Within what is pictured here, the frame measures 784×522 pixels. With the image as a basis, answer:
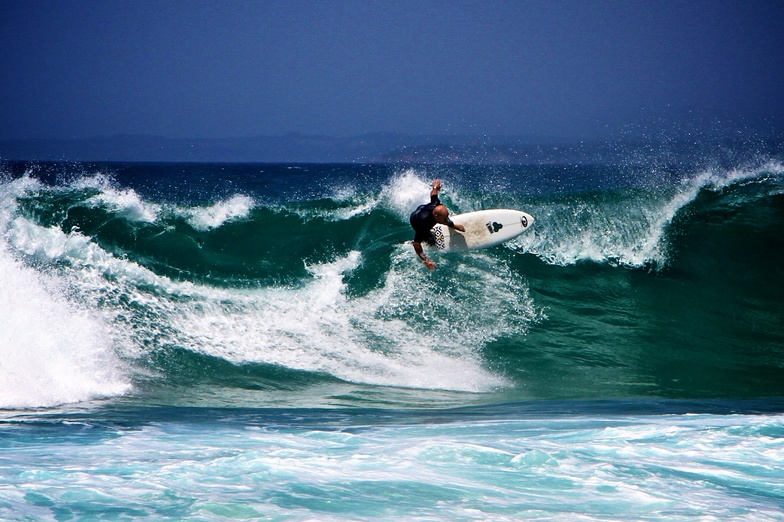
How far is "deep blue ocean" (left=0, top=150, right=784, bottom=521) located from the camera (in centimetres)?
416

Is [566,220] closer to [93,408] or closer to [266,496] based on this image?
[93,408]

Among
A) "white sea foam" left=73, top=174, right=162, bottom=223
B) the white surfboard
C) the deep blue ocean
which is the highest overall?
"white sea foam" left=73, top=174, right=162, bottom=223

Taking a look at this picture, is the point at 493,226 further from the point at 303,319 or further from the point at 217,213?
the point at 217,213

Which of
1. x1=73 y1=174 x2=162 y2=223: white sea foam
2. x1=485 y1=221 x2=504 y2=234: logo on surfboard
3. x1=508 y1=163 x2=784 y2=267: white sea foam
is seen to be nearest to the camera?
x1=485 y1=221 x2=504 y2=234: logo on surfboard

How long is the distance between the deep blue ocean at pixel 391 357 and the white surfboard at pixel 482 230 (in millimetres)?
384

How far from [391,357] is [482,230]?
2.52 metres

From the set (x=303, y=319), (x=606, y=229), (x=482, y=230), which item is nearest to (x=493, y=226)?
(x=482, y=230)

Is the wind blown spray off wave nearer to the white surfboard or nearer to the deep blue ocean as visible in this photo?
the deep blue ocean

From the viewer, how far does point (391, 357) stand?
8.44 metres

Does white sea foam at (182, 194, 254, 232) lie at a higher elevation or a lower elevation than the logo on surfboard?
higher

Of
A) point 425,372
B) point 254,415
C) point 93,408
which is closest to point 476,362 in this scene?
point 425,372

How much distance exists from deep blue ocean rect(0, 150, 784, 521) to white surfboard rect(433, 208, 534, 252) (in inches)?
15.1

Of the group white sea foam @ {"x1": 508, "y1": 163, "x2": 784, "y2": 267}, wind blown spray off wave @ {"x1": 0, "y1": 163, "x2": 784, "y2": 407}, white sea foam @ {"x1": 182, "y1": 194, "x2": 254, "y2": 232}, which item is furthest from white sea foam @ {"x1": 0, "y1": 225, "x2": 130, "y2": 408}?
white sea foam @ {"x1": 508, "y1": 163, "x2": 784, "y2": 267}

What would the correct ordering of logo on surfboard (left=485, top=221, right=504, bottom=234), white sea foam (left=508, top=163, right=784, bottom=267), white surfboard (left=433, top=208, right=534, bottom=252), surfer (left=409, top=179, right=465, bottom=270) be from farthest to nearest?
white sea foam (left=508, top=163, right=784, bottom=267)
logo on surfboard (left=485, top=221, right=504, bottom=234)
white surfboard (left=433, top=208, right=534, bottom=252)
surfer (left=409, top=179, right=465, bottom=270)
